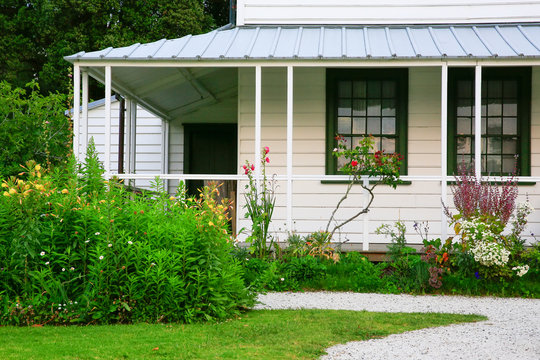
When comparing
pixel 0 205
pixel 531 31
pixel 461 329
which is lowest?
pixel 461 329

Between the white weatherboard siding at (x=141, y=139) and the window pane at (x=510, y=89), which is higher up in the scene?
the window pane at (x=510, y=89)

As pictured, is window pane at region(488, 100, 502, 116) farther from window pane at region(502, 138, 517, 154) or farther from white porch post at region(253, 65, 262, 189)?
white porch post at region(253, 65, 262, 189)

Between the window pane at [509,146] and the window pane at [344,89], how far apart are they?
270 centimetres

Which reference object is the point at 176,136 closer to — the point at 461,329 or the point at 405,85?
the point at 405,85

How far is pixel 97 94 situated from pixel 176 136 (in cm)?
1341

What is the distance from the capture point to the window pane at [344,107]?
408 inches

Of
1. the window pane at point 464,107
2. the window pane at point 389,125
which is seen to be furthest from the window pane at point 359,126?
the window pane at point 464,107

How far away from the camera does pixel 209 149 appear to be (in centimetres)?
1328

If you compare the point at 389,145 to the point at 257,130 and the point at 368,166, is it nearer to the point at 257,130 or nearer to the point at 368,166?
the point at 368,166

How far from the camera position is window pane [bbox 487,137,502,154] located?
10.1 metres

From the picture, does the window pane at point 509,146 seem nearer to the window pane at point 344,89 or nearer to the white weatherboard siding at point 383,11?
the white weatherboard siding at point 383,11

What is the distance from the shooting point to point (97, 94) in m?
25.5

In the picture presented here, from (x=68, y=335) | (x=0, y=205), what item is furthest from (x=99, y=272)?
(x=0, y=205)

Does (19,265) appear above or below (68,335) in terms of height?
above
